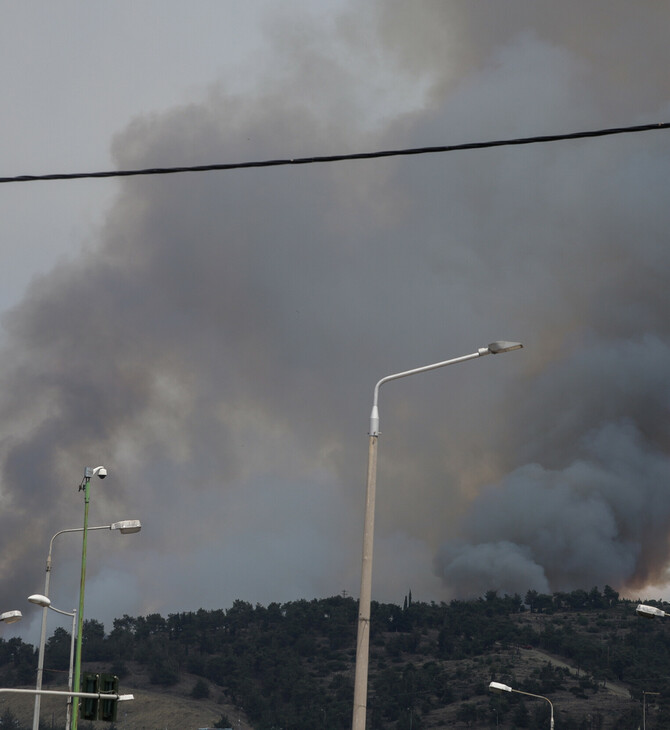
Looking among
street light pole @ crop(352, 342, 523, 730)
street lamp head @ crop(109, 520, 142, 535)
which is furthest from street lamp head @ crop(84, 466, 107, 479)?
street light pole @ crop(352, 342, 523, 730)

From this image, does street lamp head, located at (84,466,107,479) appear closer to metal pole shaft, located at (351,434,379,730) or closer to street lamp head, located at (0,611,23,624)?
street lamp head, located at (0,611,23,624)

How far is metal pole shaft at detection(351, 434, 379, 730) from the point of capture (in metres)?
17.2

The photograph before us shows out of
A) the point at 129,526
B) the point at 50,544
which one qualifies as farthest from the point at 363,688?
the point at 50,544

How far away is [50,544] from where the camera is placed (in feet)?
153

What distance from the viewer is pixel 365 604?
17922mm

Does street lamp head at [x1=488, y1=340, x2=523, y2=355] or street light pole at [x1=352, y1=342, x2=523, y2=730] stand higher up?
street lamp head at [x1=488, y1=340, x2=523, y2=355]

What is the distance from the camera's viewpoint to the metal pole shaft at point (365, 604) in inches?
675

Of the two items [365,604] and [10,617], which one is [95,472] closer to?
[10,617]

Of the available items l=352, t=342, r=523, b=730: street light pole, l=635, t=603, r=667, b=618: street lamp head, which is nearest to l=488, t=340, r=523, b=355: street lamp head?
l=352, t=342, r=523, b=730: street light pole

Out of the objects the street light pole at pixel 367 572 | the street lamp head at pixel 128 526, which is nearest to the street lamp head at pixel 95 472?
the street lamp head at pixel 128 526

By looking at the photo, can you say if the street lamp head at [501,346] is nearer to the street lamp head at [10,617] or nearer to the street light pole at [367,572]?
the street light pole at [367,572]

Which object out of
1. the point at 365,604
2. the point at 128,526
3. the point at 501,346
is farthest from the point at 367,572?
the point at 128,526

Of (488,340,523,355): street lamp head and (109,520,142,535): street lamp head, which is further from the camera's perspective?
(109,520,142,535): street lamp head

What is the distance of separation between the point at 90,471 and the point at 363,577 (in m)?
22.8
